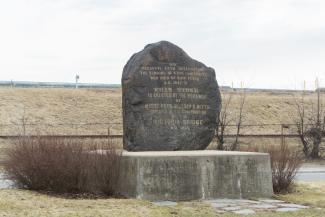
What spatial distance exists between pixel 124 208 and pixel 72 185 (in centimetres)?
221

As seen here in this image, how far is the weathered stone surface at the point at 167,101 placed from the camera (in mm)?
13430

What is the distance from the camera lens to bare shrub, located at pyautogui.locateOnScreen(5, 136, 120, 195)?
38.3 ft

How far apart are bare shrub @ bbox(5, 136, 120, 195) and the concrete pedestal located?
29cm

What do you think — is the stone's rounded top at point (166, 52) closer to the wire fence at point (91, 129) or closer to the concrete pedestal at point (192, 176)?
the concrete pedestal at point (192, 176)

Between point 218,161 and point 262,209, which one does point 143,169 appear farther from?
point 262,209

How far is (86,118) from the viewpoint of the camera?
132 ft

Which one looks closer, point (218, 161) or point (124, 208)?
point (124, 208)

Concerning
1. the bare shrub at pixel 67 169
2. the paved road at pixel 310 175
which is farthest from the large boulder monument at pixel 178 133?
the paved road at pixel 310 175

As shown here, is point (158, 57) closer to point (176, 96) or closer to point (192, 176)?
point (176, 96)

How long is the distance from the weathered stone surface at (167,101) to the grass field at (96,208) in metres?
2.66

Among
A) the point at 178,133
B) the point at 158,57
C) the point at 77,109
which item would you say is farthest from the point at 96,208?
the point at 77,109

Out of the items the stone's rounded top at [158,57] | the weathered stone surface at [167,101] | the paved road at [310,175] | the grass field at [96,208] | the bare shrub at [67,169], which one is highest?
the stone's rounded top at [158,57]

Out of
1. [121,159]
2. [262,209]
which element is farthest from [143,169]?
[262,209]

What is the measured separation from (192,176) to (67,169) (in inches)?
90.3
